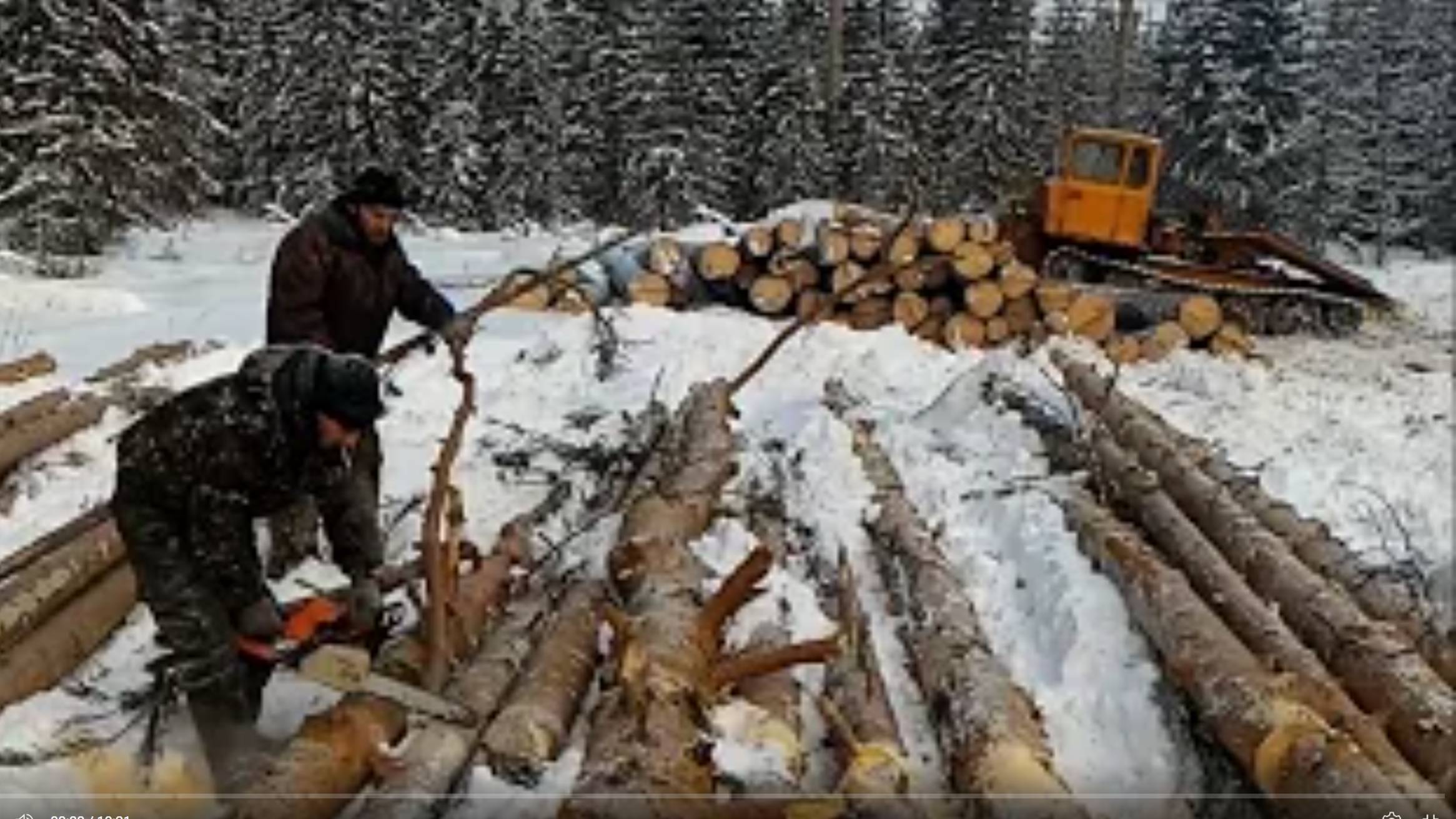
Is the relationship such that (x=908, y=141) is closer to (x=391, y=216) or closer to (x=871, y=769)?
(x=391, y=216)

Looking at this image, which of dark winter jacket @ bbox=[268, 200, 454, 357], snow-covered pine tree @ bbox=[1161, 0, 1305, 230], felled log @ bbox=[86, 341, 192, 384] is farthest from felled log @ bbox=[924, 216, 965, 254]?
snow-covered pine tree @ bbox=[1161, 0, 1305, 230]

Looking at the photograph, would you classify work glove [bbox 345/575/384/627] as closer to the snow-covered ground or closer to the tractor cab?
the snow-covered ground

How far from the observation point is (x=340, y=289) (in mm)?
8414

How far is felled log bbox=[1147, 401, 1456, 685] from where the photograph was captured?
7.26 metres

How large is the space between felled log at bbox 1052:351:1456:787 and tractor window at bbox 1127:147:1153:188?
12697mm

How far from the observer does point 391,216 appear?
8.20 m

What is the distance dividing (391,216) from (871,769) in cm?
409

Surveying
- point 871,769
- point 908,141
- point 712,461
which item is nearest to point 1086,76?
point 908,141

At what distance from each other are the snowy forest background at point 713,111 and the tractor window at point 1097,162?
66.7 feet

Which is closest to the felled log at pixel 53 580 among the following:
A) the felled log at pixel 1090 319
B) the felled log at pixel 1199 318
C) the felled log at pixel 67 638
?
the felled log at pixel 67 638

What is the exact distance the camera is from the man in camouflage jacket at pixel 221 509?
227 inches

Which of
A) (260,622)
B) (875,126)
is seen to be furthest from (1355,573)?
(875,126)

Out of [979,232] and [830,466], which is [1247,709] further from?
[979,232]

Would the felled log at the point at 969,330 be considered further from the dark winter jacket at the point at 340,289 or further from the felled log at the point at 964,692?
the dark winter jacket at the point at 340,289
